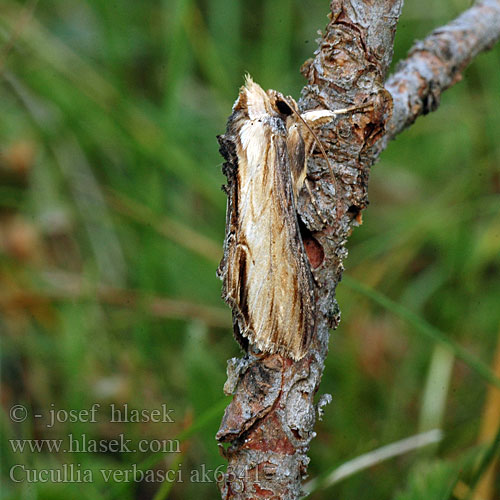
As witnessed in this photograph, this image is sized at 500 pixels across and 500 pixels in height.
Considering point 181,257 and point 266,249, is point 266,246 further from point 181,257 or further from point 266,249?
point 181,257

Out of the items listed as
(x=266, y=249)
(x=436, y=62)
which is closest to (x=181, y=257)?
(x=436, y=62)

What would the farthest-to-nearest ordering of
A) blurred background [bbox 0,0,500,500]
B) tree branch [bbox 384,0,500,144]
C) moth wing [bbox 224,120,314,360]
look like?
blurred background [bbox 0,0,500,500], tree branch [bbox 384,0,500,144], moth wing [bbox 224,120,314,360]

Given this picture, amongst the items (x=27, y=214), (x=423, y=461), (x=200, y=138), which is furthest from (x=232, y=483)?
(x=200, y=138)

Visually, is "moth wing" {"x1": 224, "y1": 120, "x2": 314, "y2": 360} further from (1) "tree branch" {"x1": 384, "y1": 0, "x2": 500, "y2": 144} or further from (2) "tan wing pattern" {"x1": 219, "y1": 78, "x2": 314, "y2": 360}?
(1) "tree branch" {"x1": 384, "y1": 0, "x2": 500, "y2": 144}

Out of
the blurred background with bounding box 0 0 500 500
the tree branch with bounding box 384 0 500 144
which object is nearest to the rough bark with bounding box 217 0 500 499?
the tree branch with bounding box 384 0 500 144

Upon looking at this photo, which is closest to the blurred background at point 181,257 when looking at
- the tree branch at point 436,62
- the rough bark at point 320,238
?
the rough bark at point 320,238

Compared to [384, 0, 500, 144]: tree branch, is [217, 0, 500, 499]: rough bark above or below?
below
